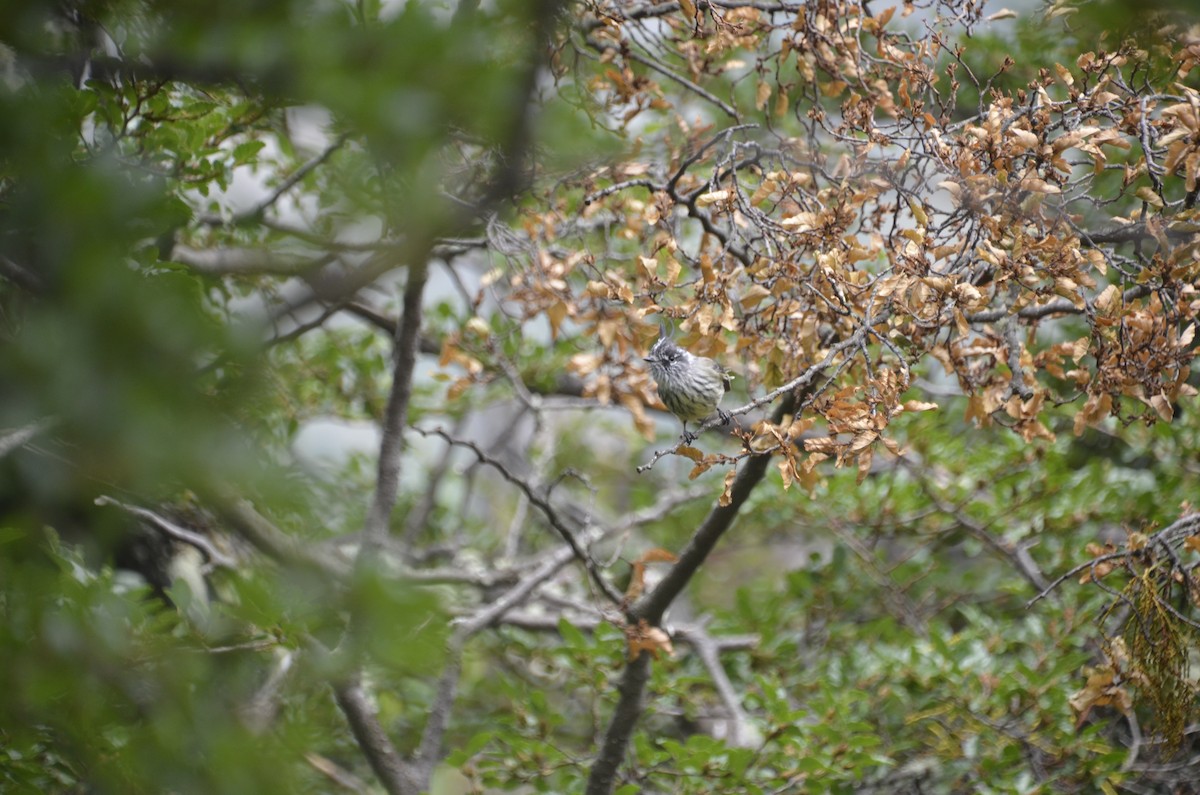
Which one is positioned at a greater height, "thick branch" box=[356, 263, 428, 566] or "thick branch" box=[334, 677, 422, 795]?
"thick branch" box=[356, 263, 428, 566]

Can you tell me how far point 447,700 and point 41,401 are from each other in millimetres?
2189

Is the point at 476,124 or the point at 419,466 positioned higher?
the point at 419,466

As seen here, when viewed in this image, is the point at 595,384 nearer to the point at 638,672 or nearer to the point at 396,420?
the point at 396,420

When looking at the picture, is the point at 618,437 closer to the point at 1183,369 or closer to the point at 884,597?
the point at 884,597

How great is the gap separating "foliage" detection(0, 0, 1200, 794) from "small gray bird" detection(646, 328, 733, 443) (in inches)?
4.4

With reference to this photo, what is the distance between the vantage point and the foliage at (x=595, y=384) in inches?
43.1

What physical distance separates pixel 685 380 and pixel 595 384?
0.36m

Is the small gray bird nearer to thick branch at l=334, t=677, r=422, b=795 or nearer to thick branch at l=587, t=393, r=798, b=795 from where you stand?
thick branch at l=587, t=393, r=798, b=795

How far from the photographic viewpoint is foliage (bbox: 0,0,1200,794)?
109 centimetres

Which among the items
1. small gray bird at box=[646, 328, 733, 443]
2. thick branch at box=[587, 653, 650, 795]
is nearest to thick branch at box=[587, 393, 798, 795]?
thick branch at box=[587, 653, 650, 795]

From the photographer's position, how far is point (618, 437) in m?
5.29

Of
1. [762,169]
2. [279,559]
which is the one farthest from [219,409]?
[762,169]

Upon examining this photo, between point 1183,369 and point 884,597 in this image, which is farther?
point 884,597

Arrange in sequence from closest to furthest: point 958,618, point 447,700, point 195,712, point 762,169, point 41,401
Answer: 1. point 41,401
2. point 195,712
3. point 762,169
4. point 447,700
5. point 958,618
